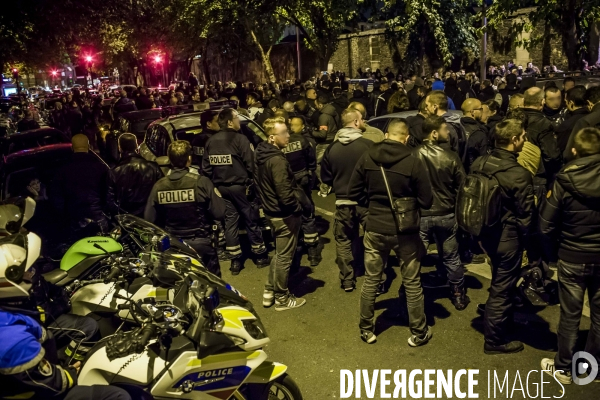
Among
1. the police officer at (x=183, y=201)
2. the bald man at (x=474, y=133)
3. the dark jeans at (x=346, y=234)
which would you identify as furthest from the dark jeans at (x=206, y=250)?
the bald man at (x=474, y=133)

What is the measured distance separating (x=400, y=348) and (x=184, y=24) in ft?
89.1

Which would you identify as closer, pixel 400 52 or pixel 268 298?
pixel 268 298

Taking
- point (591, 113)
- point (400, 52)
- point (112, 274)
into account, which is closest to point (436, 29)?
point (400, 52)

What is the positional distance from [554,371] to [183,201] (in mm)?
3801

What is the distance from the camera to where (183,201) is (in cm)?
595

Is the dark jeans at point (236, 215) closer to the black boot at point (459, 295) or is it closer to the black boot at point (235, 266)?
the black boot at point (235, 266)

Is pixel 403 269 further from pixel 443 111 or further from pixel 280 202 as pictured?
pixel 443 111

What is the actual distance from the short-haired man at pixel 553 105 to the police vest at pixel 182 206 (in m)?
4.83

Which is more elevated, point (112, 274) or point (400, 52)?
point (400, 52)

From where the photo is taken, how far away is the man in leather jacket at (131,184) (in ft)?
22.4

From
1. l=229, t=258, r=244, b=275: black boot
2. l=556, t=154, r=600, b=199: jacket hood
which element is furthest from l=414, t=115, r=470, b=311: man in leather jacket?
l=229, t=258, r=244, b=275: black boot

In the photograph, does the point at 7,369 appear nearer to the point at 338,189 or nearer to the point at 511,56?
the point at 338,189

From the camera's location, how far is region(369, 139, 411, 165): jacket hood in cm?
501

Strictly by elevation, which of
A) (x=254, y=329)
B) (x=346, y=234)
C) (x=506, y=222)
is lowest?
(x=346, y=234)
